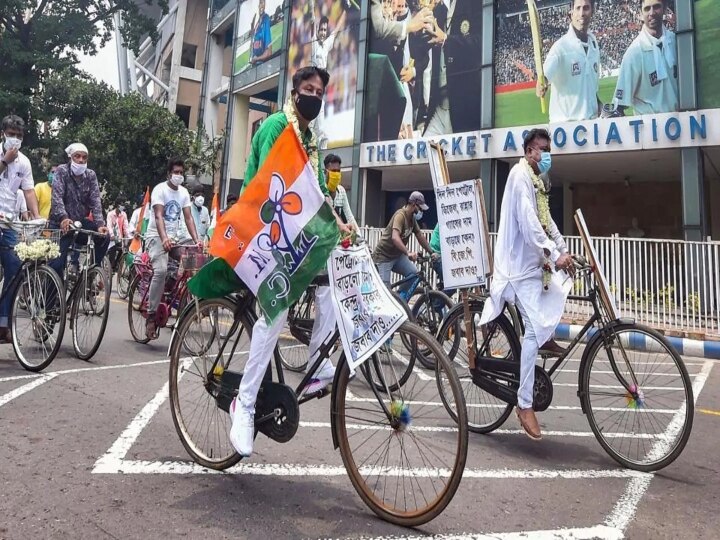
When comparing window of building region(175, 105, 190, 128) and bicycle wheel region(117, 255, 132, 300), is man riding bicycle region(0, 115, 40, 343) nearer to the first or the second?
bicycle wheel region(117, 255, 132, 300)

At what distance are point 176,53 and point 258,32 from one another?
46.7ft

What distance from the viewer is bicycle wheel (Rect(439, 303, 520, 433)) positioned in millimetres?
3863

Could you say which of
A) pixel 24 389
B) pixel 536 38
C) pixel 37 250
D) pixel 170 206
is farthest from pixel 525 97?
pixel 24 389

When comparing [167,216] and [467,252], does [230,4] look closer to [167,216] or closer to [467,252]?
[167,216]

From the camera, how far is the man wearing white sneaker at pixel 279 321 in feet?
8.75

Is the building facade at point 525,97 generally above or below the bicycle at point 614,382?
above

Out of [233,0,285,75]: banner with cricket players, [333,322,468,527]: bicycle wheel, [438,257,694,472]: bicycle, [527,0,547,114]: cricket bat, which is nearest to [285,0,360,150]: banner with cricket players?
[233,0,285,75]: banner with cricket players

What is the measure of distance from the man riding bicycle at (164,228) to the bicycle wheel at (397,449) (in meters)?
4.18

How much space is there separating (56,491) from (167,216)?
4.39 m

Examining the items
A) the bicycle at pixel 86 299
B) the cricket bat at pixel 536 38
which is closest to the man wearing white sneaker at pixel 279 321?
the bicycle at pixel 86 299

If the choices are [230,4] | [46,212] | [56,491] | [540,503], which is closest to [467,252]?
[540,503]

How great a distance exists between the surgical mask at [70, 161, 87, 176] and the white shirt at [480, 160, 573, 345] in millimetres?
4372

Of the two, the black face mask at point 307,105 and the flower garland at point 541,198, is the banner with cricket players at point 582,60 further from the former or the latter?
the black face mask at point 307,105

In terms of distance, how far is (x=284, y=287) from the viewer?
265 cm
